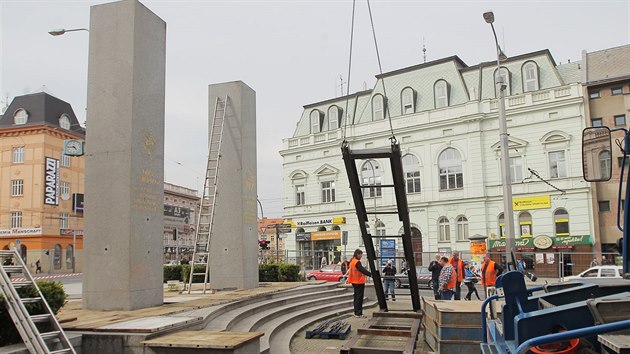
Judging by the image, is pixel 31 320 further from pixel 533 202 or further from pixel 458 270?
pixel 533 202

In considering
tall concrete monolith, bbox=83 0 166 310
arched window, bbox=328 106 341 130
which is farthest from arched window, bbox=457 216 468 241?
tall concrete monolith, bbox=83 0 166 310

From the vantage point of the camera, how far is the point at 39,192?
52.2m

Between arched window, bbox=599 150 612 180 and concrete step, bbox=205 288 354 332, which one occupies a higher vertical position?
arched window, bbox=599 150 612 180

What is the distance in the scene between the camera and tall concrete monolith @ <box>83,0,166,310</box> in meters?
10.7

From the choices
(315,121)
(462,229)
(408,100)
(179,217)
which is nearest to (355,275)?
(462,229)

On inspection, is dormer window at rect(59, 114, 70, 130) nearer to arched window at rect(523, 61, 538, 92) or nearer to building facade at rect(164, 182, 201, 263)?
building facade at rect(164, 182, 201, 263)

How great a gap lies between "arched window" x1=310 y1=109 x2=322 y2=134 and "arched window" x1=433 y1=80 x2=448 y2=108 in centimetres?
1195

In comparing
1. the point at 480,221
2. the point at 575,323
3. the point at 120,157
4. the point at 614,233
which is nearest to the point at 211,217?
the point at 120,157

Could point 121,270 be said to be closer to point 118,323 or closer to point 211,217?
point 118,323

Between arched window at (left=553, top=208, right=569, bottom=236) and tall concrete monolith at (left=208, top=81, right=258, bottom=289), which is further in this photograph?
arched window at (left=553, top=208, right=569, bottom=236)

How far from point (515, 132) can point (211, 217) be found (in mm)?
29791

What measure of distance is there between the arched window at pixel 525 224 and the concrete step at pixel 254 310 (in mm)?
24608

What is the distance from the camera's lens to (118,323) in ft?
27.7

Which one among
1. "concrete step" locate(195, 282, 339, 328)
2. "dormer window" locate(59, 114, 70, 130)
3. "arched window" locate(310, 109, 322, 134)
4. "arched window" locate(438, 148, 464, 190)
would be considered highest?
"dormer window" locate(59, 114, 70, 130)
